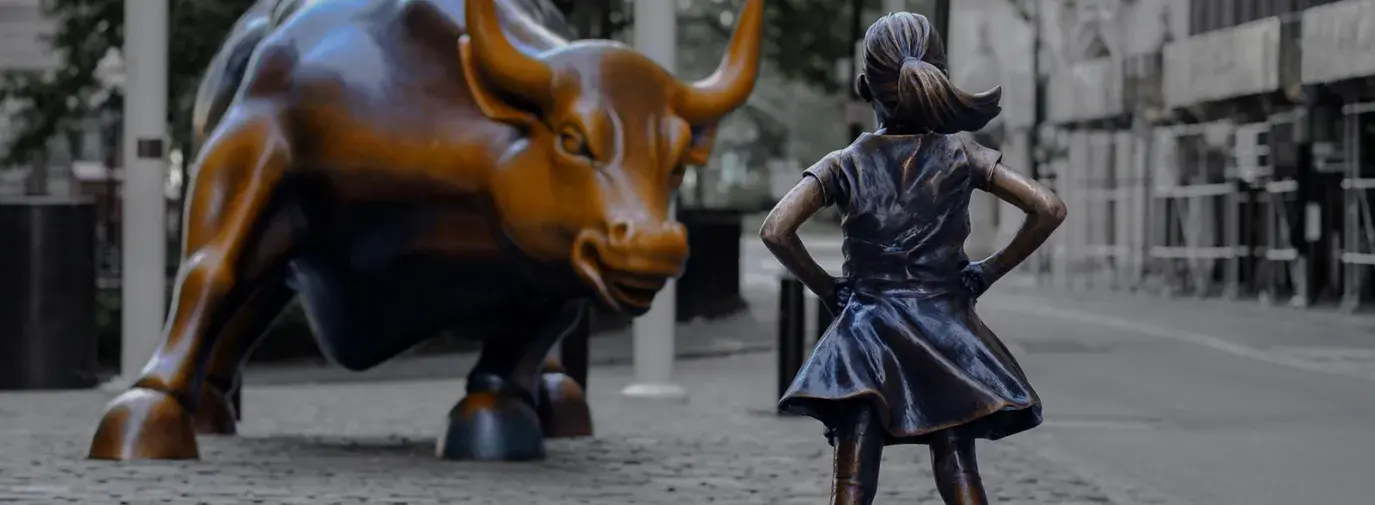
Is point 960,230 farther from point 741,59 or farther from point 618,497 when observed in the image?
point 741,59

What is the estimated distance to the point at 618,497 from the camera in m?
10.7

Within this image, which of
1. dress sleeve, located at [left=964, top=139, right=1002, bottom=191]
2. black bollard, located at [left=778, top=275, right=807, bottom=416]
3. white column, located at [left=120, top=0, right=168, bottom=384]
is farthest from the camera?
white column, located at [left=120, top=0, right=168, bottom=384]

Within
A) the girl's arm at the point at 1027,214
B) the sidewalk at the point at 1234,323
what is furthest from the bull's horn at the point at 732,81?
the sidewalk at the point at 1234,323

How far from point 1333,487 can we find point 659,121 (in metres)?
3.53

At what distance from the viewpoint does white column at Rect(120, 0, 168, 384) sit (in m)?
16.6

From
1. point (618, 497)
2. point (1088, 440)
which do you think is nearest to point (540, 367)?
point (618, 497)

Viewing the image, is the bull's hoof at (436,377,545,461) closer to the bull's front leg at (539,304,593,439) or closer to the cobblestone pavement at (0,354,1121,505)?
the cobblestone pavement at (0,354,1121,505)

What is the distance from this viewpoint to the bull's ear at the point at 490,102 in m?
11.7

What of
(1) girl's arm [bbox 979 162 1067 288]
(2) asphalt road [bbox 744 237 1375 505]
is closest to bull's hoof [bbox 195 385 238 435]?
(2) asphalt road [bbox 744 237 1375 505]

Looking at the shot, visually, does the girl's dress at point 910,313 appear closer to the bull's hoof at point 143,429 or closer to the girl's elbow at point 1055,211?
the girl's elbow at point 1055,211

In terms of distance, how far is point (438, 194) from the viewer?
39.0ft

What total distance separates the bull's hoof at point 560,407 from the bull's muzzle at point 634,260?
102 inches

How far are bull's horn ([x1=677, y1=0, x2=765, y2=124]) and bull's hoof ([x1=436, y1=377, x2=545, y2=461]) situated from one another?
1.70 m

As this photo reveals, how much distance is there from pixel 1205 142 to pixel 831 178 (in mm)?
41057
